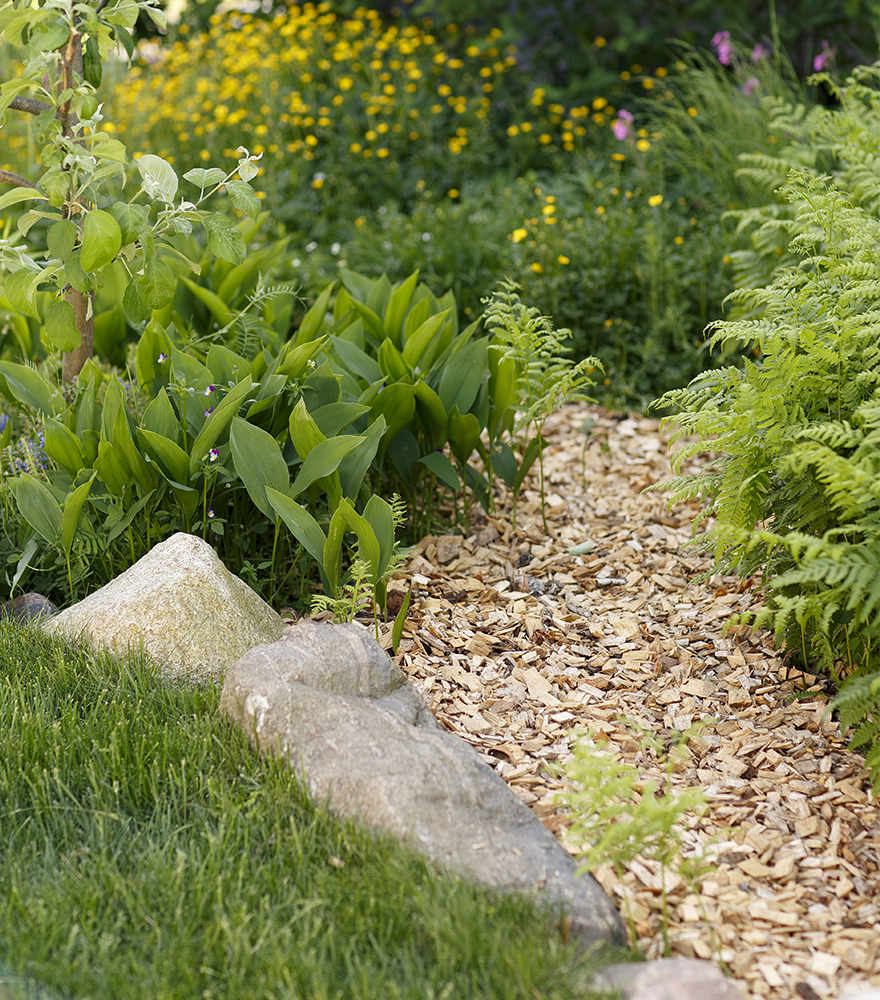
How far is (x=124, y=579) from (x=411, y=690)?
34.2 inches

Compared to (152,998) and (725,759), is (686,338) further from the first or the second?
(152,998)

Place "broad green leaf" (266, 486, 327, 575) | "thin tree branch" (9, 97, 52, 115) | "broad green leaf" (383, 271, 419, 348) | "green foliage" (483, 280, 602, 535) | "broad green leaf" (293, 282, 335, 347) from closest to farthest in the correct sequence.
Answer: "broad green leaf" (266, 486, 327, 575) → "thin tree branch" (9, 97, 52, 115) → "green foliage" (483, 280, 602, 535) → "broad green leaf" (293, 282, 335, 347) → "broad green leaf" (383, 271, 419, 348)

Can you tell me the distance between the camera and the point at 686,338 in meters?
4.49

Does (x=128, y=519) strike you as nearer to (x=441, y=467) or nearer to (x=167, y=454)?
(x=167, y=454)

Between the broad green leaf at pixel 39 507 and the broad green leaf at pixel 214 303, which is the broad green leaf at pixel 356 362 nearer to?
the broad green leaf at pixel 214 303

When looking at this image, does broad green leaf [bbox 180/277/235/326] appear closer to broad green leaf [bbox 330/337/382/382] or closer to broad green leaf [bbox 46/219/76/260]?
broad green leaf [bbox 330/337/382/382]

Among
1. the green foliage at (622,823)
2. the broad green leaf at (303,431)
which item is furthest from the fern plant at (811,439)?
the broad green leaf at (303,431)

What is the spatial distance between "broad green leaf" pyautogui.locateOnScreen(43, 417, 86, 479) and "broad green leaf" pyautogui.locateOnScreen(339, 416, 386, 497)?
2.59 feet

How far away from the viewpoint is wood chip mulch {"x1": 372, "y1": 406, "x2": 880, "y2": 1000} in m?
1.88

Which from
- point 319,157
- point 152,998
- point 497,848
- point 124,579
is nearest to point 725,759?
point 497,848

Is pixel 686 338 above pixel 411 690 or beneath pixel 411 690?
beneath

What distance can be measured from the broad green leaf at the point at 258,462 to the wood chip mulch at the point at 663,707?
0.54 m

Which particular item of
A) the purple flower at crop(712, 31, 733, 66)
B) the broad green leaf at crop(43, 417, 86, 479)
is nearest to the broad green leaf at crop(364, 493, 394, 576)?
the broad green leaf at crop(43, 417, 86, 479)

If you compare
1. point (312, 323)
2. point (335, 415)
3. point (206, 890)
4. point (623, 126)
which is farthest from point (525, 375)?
point (623, 126)
